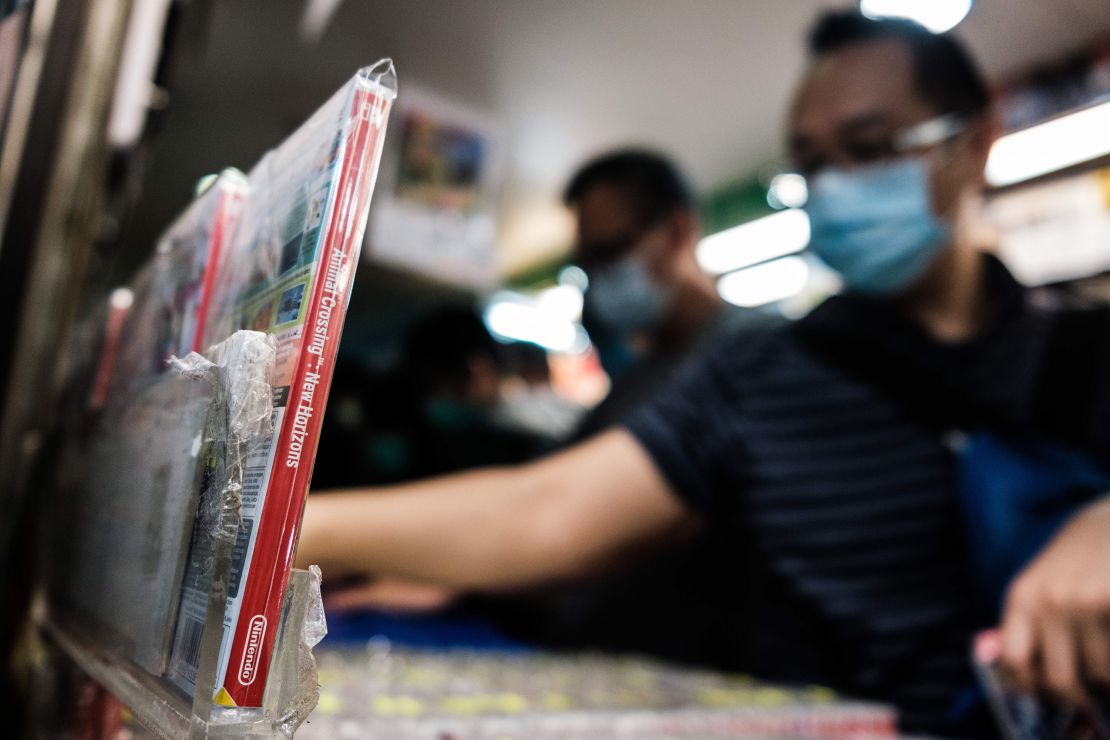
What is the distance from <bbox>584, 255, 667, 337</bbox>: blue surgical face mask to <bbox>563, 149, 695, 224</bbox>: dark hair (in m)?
0.19

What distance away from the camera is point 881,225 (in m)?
1.40

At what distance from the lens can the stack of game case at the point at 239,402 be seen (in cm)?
30

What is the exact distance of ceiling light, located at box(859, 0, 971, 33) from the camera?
1028 mm

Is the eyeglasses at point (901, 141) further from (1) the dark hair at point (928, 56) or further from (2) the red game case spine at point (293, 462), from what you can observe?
(2) the red game case spine at point (293, 462)

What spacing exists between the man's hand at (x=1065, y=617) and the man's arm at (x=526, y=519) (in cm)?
65

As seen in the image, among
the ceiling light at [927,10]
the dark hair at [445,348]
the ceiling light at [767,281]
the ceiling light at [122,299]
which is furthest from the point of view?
the ceiling light at [767,281]

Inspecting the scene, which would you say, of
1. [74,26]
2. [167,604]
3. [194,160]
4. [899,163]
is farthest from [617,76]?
[167,604]

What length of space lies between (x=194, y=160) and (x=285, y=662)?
30.9 inches

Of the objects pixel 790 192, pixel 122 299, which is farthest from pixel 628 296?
pixel 122 299

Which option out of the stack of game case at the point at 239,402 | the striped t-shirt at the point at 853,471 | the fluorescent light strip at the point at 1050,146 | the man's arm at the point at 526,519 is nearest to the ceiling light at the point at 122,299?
the stack of game case at the point at 239,402

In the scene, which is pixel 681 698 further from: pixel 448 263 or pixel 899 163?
pixel 448 263

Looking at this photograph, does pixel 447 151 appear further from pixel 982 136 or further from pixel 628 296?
pixel 982 136

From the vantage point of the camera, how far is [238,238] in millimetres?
433

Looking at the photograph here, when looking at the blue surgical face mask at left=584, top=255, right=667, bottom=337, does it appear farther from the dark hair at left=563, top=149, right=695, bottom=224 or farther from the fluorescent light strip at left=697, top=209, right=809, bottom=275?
the fluorescent light strip at left=697, top=209, right=809, bottom=275
